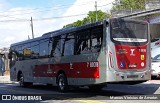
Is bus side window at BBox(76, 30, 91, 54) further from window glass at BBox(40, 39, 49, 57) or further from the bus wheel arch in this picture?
window glass at BBox(40, 39, 49, 57)

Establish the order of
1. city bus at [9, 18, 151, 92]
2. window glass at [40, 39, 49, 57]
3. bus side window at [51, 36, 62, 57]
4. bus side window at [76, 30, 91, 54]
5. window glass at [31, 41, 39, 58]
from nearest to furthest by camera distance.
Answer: city bus at [9, 18, 151, 92]
bus side window at [76, 30, 91, 54]
bus side window at [51, 36, 62, 57]
window glass at [40, 39, 49, 57]
window glass at [31, 41, 39, 58]

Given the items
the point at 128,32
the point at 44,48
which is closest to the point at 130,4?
the point at 44,48

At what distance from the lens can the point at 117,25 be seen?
14914 mm

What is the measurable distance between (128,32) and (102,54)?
59.1 inches

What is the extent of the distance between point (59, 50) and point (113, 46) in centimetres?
418

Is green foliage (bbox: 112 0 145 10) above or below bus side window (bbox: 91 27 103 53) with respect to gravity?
above

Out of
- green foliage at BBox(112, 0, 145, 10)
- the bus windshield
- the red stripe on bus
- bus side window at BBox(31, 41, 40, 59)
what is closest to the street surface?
the red stripe on bus

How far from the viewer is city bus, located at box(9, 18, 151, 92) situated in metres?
14.6

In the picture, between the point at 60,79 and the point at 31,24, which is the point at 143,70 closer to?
→ the point at 60,79

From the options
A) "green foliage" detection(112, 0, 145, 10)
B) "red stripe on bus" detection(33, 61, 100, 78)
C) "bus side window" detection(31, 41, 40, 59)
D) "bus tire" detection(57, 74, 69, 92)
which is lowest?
"bus tire" detection(57, 74, 69, 92)

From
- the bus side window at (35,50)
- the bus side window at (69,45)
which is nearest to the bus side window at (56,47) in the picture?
the bus side window at (69,45)

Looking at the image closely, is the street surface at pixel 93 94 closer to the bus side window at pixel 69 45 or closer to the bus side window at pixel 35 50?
the bus side window at pixel 69 45

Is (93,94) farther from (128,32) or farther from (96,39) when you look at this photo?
(128,32)

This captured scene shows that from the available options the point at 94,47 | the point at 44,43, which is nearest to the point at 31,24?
the point at 44,43
